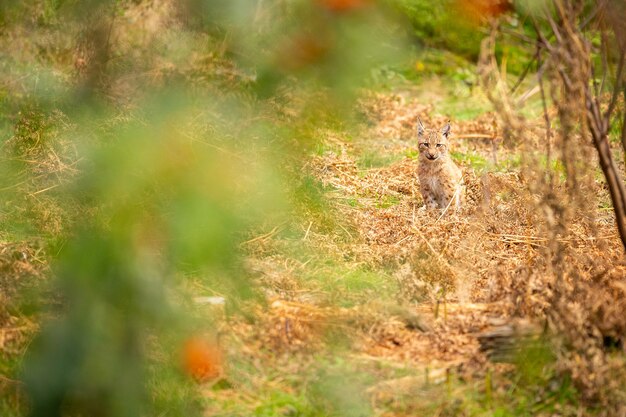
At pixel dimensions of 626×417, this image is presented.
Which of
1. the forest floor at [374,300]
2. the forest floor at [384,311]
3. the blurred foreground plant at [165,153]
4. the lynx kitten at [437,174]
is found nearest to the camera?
the blurred foreground plant at [165,153]

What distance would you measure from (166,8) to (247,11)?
0.14m

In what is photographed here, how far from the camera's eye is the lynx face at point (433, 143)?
686 cm

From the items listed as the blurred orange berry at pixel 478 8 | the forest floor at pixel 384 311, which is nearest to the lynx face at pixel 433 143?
the forest floor at pixel 384 311

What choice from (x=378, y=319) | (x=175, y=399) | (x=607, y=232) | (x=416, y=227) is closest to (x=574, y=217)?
(x=607, y=232)

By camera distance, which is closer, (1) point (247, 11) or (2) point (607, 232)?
(1) point (247, 11)

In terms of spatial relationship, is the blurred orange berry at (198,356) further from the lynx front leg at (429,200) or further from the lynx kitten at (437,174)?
the lynx front leg at (429,200)

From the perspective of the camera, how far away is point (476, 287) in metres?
4.66

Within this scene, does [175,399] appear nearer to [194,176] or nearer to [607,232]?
[194,176]

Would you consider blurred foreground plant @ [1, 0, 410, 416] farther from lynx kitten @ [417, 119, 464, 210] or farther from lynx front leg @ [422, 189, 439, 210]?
lynx front leg @ [422, 189, 439, 210]

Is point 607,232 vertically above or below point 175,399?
below

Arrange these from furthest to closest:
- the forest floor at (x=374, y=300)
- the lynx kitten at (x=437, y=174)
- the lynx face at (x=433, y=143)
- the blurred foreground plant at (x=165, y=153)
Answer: the lynx face at (x=433, y=143), the lynx kitten at (x=437, y=174), the forest floor at (x=374, y=300), the blurred foreground plant at (x=165, y=153)

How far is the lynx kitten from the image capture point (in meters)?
6.53

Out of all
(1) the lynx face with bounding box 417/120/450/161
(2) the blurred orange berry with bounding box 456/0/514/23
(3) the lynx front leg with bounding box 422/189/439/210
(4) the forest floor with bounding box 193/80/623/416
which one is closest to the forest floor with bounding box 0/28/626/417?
(4) the forest floor with bounding box 193/80/623/416

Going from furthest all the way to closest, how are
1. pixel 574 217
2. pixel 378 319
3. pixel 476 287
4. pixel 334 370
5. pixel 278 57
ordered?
pixel 574 217 < pixel 476 287 < pixel 378 319 < pixel 334 370 < pixel 278 57
